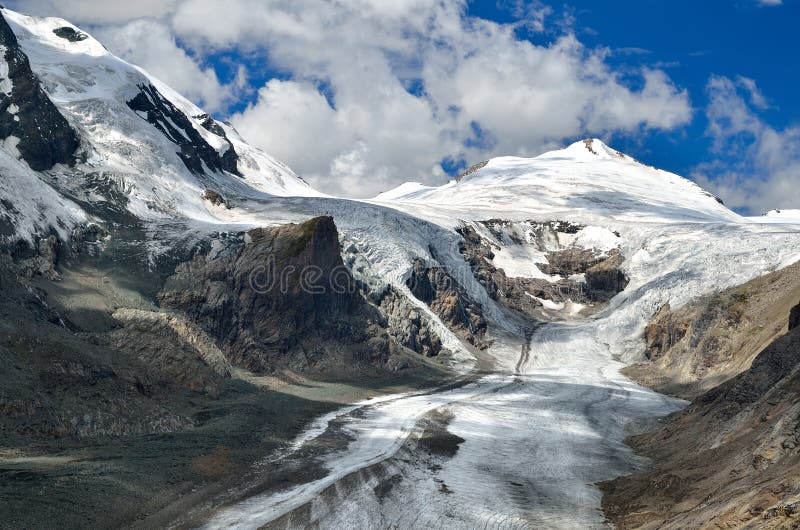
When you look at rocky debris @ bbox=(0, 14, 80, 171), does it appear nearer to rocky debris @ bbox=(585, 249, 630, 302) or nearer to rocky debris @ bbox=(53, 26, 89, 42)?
rocky debris @ bbox=(53, 26, 89, 42)

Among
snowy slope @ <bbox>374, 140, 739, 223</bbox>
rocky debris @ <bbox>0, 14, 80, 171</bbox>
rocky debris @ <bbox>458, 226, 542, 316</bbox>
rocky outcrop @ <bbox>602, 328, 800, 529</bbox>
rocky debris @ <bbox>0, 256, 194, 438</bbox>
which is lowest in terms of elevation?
rocky debris @ <bbox>0, 256, 194, 438</bbox>

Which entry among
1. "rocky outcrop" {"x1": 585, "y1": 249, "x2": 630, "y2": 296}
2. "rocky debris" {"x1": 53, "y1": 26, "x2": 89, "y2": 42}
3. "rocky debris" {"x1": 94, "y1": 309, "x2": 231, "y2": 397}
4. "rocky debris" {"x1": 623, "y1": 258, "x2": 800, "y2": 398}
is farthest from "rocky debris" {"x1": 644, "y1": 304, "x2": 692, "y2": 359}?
"rocky debris" {"x1": 53, "y1": 26, "x2": 89, "y2": 42}

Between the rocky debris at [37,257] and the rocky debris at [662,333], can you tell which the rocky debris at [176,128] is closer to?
the rocky debris at [37,257]

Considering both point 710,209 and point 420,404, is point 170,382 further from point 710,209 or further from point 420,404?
point 710,209

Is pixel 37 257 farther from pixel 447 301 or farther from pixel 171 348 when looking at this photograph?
pixel 447 301

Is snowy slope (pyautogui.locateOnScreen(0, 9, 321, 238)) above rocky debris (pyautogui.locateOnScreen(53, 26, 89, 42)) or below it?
below

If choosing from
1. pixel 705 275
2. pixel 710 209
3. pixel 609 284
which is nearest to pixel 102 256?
pixel 705 275
